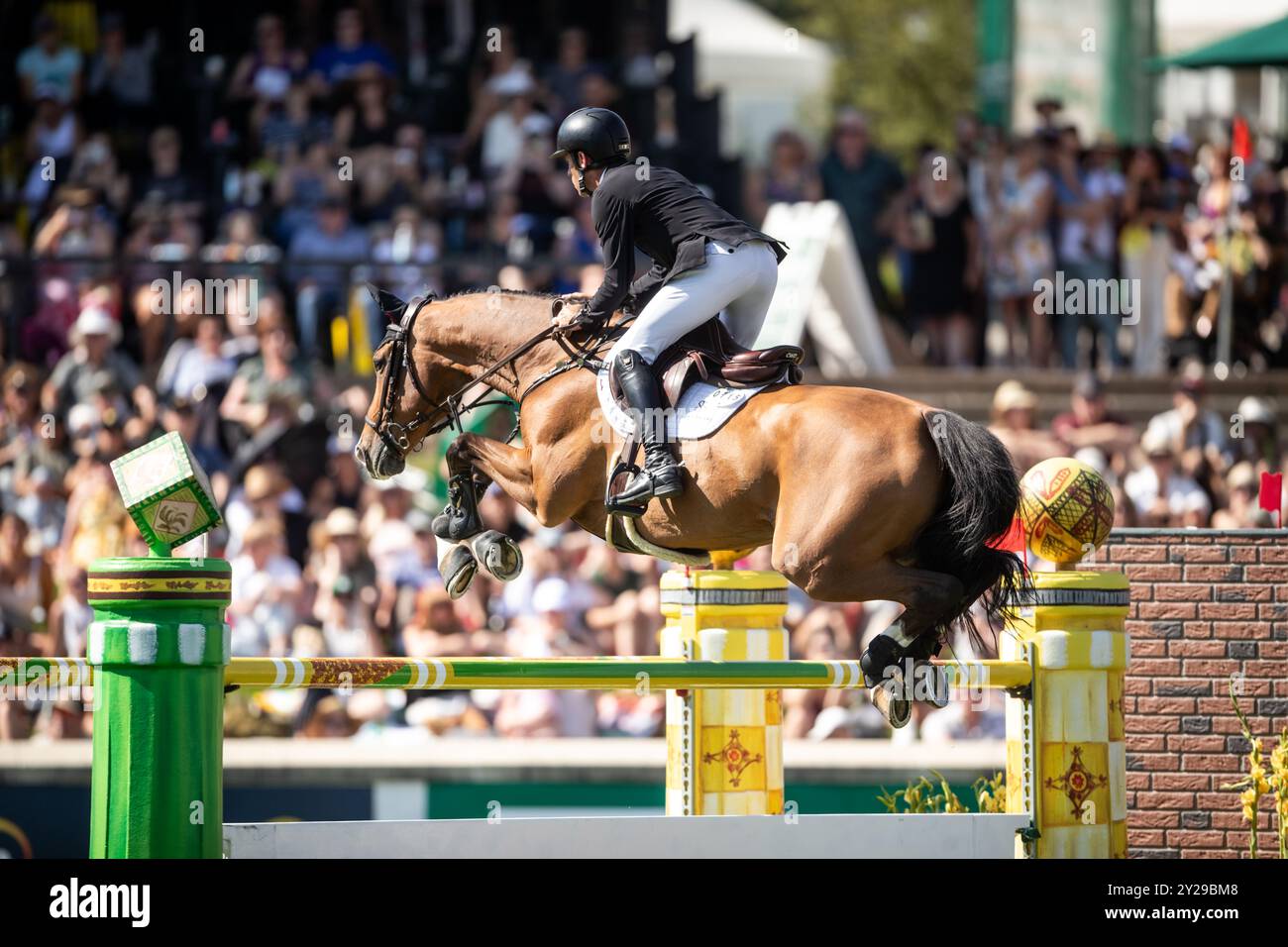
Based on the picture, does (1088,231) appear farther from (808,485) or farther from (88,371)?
(808,485)

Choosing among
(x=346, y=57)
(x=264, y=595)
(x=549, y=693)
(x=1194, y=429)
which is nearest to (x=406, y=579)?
(x=264, y=595)

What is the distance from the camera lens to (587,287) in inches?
489

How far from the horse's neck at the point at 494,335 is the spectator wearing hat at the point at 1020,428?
4.95 meters

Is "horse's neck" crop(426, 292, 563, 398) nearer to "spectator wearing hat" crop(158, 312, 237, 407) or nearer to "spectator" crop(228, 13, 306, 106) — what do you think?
"spectator wearing hat" crop(158, 312, 237, 407)

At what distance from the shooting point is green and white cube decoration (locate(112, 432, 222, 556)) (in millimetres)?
5445

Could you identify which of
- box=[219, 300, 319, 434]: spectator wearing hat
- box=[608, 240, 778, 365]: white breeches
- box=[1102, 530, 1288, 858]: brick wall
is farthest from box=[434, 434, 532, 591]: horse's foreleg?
box=[219, 300, 319, 434]: spectator wearing hat

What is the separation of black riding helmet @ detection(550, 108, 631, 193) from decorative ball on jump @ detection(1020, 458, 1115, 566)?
6.17 ft

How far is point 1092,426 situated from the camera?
12242mm

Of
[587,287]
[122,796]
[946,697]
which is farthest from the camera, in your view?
[587,287]

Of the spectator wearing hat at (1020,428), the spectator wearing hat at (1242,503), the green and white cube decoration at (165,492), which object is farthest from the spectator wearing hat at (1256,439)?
the green and white cube decoration at (165,492)

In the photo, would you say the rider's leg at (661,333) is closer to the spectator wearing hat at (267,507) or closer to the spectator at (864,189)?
the spectator wearing hat at (267,507)
